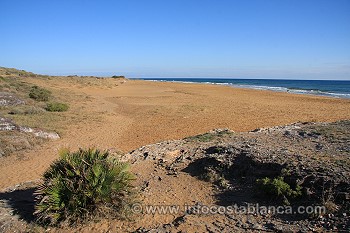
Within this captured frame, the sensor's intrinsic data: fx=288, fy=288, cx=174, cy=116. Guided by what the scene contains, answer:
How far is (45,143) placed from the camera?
458 inches

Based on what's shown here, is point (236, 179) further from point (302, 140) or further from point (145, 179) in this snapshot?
point (302, 140)

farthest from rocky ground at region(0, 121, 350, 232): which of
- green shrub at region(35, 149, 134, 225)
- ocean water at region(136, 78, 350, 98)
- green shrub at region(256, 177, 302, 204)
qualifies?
ocean water at region(136, 78, 350, 98)

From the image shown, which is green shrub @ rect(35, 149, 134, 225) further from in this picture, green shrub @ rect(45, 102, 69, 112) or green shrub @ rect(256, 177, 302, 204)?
green shrub @ rect(45, 102, 69, 112)

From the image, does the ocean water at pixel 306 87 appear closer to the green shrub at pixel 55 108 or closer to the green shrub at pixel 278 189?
the green shrub at pixel 55 108

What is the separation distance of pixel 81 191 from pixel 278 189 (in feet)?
10.9

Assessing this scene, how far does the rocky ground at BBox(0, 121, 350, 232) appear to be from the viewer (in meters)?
4.41

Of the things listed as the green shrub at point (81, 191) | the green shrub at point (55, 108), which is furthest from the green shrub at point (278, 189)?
the green shrub at point (55, 108)

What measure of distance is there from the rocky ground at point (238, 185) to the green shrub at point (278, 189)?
0.03 meters

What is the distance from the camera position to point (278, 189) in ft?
16.1

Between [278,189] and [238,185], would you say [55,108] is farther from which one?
[278,189]

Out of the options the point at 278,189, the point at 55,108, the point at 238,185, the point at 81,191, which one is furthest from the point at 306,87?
the point at 81,191

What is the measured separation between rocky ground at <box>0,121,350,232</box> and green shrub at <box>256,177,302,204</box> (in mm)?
26

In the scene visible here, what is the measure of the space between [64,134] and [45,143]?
151 cm

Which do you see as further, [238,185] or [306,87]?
[306,87]
